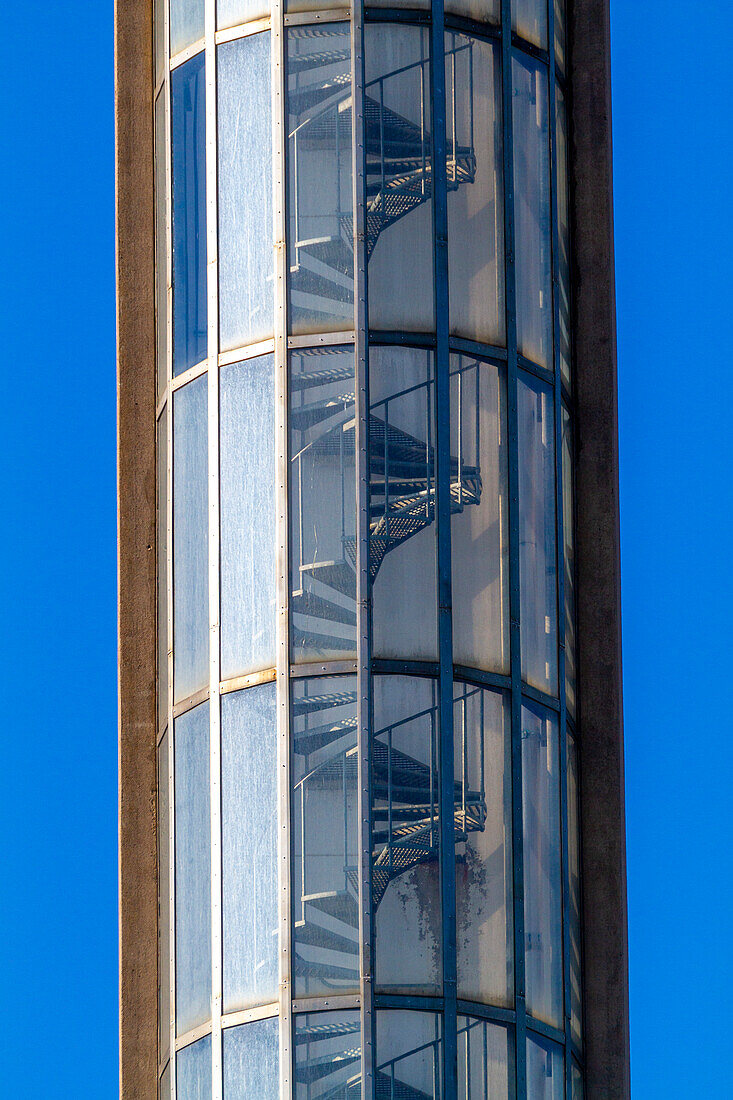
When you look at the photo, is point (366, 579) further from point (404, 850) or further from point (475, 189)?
point (475, 189)

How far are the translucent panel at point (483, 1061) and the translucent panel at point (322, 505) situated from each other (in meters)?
4.75

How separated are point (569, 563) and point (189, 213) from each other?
23.4 feet

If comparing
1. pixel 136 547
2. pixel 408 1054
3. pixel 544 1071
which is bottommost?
pixel 544 1071

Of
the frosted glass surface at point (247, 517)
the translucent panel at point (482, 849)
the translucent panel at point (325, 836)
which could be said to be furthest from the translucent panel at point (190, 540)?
the translucent panel at point (482, 849)

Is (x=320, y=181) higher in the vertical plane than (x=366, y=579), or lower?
higher

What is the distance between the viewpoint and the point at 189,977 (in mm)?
20266

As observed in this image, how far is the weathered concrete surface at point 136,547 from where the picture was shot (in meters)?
22.6

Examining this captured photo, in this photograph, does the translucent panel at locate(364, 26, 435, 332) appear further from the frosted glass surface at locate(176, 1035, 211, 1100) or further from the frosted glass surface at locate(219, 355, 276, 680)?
the frosted glass surface at locate(176, 1035, 211, 1100)

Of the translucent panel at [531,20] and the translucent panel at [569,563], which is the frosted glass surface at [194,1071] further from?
the translucent panel at [531,20]

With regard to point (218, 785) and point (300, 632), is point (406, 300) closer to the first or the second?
point (300, 632)

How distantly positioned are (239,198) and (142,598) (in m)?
6.05

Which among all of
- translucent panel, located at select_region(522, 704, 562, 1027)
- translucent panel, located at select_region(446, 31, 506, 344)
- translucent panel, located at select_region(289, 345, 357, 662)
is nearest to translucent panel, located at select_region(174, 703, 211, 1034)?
translucent panel, located at select_region(289, 345, 357, 662)

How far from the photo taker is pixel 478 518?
2009 centimetres

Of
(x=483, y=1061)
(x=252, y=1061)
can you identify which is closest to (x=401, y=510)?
(x=483, y=1061)
